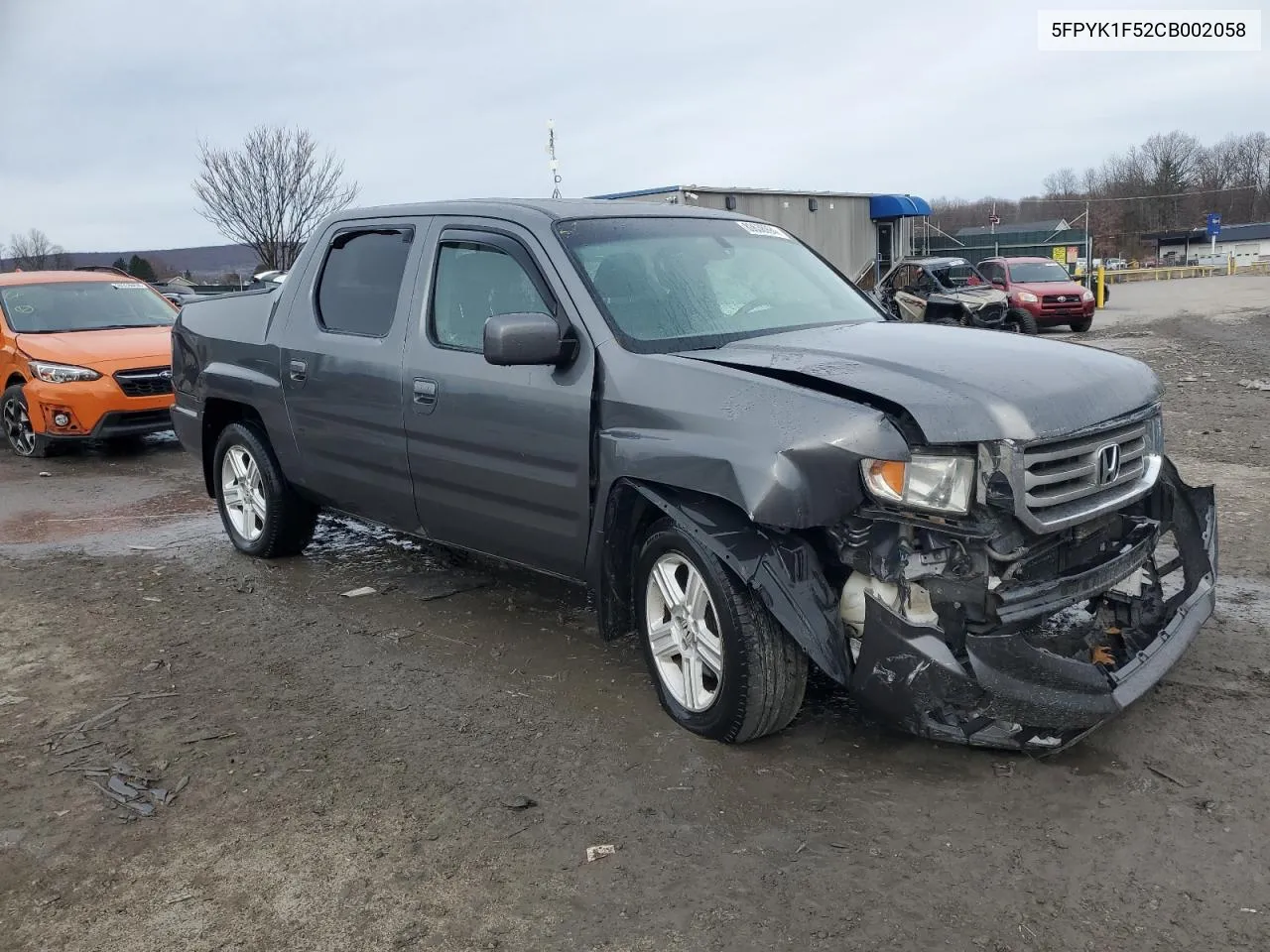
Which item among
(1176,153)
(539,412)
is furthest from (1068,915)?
(1176,153)

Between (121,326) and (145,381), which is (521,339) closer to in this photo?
(145,381)

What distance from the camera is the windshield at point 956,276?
73.6 feet

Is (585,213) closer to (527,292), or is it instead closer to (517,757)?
(527,292)

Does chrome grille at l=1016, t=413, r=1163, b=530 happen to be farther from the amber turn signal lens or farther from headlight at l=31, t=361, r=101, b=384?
headlight at l=31, t=361, r=101, b=384

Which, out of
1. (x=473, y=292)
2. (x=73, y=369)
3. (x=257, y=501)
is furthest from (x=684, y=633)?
(x=73, y=369)

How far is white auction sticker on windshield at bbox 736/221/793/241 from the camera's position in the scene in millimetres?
5051

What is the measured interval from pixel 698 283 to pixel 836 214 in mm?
29190

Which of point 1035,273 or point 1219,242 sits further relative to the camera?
point 1219,242

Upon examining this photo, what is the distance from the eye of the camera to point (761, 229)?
5.13 m

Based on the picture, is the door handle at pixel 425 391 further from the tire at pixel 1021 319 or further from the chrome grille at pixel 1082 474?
the tire at pixel 1021 319

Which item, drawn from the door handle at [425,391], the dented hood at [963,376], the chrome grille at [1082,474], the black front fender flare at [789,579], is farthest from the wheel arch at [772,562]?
the door handle at [425,391]

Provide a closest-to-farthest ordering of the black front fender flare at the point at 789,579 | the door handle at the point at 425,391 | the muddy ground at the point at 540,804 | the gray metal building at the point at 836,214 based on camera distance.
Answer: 1. the muddy ground at the point at 540,804
2. the black front fender flare at the point at 789,579
3. the door handle at the point at 425,391
4. the gray metal building at the point at 836,214

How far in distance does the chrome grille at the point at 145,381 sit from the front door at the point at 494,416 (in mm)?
5857

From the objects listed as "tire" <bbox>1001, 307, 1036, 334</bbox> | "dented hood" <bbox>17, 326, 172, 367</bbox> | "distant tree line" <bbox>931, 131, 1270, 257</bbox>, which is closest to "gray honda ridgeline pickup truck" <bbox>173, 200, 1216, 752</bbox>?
"dented hood" <bbox>17, 326, 172, 367</bbox>
